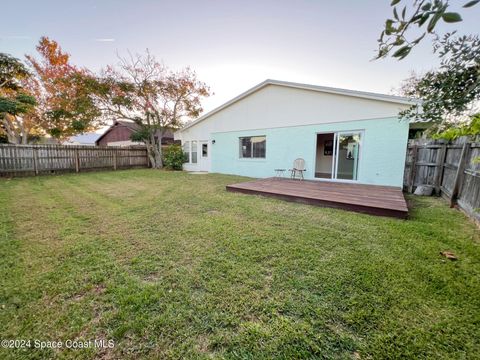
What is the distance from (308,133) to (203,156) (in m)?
6.67

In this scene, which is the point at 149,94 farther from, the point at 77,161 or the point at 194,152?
the point at 77,161

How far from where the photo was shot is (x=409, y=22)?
89 centimetres

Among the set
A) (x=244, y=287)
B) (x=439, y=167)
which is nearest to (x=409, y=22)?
(x=244, y=287)

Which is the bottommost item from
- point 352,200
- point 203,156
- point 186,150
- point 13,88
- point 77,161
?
point 352,200

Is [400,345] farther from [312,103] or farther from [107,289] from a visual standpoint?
[312,103]

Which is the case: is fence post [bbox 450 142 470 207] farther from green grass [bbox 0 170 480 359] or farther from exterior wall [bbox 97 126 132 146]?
exterior wall [bbox 97 126 132 146]

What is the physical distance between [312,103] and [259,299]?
24.1ft

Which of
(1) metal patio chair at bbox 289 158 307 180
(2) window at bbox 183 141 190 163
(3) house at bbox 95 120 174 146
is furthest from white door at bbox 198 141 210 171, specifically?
(3) house at bbox 95 120 174 146

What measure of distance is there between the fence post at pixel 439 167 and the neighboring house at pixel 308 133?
764 millimetres

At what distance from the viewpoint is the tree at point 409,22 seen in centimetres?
75

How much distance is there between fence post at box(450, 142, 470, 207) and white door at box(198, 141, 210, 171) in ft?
32.7

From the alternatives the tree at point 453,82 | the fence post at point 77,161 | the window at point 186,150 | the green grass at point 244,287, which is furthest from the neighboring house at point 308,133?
the fence post at point 77,161

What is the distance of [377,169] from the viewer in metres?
6.32

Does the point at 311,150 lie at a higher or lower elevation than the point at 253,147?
lower
